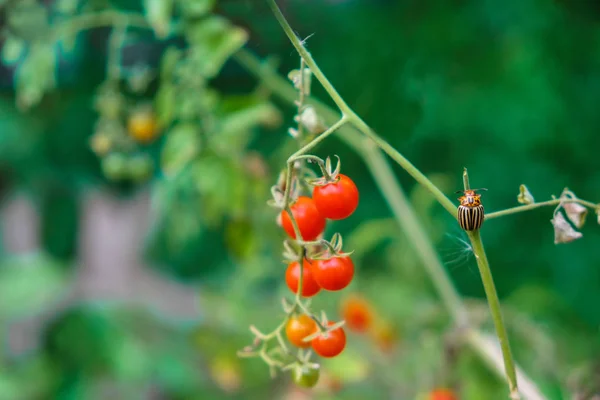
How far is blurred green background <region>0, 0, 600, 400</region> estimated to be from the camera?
106cm

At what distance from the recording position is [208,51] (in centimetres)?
94

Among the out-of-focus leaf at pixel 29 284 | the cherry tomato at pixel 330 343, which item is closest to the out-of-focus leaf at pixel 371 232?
the cherry tomato at pixel 330 343

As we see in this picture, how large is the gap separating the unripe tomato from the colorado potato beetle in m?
0.85

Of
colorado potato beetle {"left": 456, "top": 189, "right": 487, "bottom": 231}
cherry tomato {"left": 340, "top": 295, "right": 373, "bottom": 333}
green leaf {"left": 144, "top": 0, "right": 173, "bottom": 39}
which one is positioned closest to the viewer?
colorado potato beetle {"left": 456, "top": 189, "right": 487, "bottom": 231}

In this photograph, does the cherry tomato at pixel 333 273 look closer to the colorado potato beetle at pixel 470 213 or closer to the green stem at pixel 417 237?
the colorado potato beetle at pixel 470 213

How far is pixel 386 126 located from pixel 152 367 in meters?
1.09

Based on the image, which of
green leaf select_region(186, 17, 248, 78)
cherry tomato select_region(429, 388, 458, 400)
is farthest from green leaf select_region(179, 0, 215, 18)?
cherry tomato select_region(429, 388, 458, 400)

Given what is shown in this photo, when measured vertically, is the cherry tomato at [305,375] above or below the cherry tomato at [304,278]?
below

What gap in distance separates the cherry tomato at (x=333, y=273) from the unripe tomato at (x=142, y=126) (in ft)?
2.43

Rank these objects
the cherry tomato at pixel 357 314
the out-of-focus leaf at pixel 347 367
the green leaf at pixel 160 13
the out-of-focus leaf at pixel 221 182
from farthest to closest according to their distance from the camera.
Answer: the cherry tomato at pixel 357 314 < the out-of-focus leaf at pixel 347 367 < the out-of-focus leaf at pixel 221 182 < the green leaf at pixel 160 13

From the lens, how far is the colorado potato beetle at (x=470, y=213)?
466mm

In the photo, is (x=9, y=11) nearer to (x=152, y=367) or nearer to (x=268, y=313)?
(x=268, y=313)

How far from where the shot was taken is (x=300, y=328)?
585 millimetres

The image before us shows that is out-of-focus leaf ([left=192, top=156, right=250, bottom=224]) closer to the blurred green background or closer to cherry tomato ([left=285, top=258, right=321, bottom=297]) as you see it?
the blurred green background
